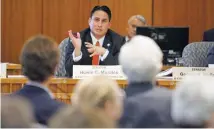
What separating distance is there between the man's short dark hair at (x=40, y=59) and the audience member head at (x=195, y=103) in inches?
32.7

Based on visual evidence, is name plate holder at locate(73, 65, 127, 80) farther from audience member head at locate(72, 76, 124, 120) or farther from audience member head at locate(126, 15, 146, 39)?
audience member head at locate(126, 15, 146, 39)

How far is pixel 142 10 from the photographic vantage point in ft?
30.4

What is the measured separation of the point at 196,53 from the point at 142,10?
312 cm

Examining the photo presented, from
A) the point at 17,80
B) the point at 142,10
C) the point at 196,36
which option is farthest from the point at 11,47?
the point at 17,80

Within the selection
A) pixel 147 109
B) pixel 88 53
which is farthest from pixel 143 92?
pixel 88 53

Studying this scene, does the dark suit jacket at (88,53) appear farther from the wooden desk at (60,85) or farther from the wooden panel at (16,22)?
the wooden panel at (16,22)

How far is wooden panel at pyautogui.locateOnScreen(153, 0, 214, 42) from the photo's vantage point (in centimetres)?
930

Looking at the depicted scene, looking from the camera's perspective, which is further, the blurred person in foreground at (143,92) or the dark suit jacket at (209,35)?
the dark suit jacket at (209,35)

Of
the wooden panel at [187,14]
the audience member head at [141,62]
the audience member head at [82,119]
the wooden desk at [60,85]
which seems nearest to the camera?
the audience member head at [82,119]

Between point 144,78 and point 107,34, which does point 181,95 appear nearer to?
point 144,78

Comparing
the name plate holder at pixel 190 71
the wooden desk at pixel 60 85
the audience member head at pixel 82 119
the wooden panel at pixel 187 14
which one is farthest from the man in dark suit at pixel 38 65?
the wooden panel at pixel 187 14

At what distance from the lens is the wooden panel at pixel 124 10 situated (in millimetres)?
9188

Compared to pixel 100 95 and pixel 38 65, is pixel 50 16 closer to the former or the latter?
pixel 38 65

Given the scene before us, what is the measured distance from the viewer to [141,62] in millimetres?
3150
